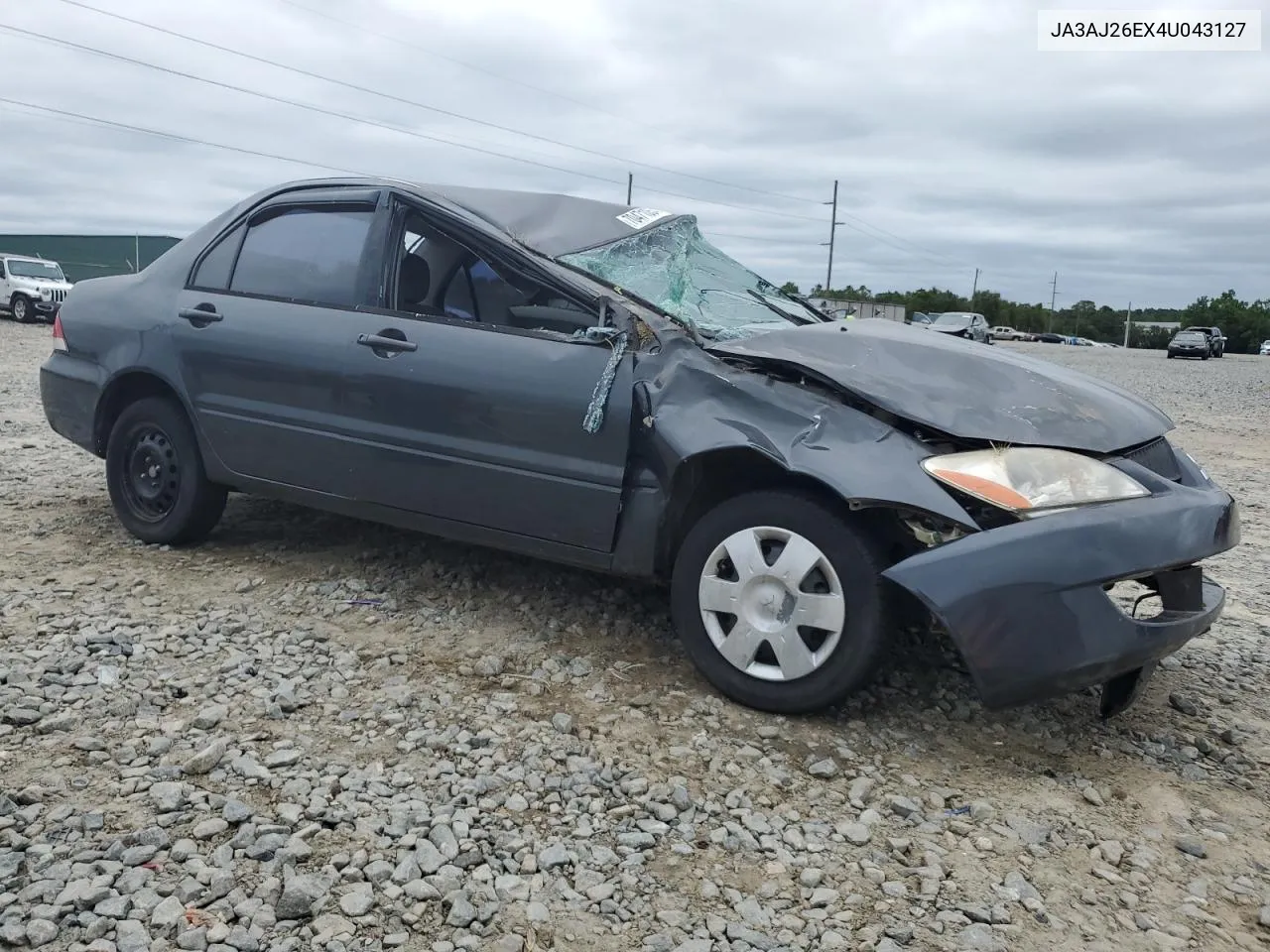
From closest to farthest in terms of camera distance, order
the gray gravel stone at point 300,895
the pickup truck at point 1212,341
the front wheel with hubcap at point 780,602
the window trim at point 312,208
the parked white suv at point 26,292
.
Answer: the gray gravel stone at point 300,895 → the front wheel with hubcap at point 780,602 → the window trim at point 312,208 → the parked white suv at point 26,292 → the pickup truck at point 1212,341

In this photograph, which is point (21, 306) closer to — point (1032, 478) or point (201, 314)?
point (201, 314)

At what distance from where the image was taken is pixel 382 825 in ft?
8.11

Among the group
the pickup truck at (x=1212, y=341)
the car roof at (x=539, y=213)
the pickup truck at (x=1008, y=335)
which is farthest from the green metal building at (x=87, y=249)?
the pickup truck at (x=1008, y=335)

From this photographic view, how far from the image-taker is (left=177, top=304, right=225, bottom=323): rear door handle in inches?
169

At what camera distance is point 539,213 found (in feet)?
13.4

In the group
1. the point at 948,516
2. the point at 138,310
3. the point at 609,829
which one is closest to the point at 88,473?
the point at 138,310

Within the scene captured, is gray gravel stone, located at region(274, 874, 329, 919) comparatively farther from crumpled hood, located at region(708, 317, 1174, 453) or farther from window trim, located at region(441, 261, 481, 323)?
window trim, located at region(441, 261, 481, 323)

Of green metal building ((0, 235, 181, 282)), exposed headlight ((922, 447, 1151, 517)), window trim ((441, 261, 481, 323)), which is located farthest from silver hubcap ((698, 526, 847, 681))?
green metal building ((0, 235, 181, 282))

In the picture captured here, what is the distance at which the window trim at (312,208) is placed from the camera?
13.1ft

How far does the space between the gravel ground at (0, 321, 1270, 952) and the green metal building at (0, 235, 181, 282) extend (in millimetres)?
36873

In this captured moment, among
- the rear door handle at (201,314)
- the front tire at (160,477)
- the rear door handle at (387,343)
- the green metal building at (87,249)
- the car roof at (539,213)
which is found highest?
the green metal building at (87,249)

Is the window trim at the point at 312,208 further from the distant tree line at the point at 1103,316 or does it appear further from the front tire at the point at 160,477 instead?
the distant tree line at the point at 1103,316

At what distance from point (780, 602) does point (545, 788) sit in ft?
2.90

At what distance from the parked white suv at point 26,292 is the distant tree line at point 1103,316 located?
49.4 metres
